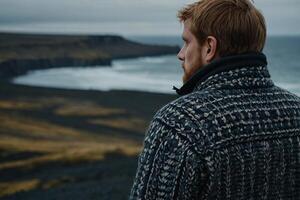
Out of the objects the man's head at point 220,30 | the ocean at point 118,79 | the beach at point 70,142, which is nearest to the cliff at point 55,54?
the ocean at point 118,79

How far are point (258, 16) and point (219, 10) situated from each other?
0.55ft

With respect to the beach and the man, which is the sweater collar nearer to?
the man

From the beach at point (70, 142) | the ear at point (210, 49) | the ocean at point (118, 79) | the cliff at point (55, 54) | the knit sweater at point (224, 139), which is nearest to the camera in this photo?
the knit sweater at point (224, 139)

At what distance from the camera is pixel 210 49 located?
2.21m

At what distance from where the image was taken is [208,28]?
7.14 feet

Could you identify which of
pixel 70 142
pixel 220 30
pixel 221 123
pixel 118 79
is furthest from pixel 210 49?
pixel 118 79

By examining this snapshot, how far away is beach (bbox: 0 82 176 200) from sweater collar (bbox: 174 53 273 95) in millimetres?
12971

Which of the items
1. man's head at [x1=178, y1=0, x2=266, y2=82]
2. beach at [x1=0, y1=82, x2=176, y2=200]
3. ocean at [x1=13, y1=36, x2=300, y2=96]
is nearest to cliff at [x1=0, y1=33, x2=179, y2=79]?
ocean at [x1=13, y1=36, x2=300, y2=96]

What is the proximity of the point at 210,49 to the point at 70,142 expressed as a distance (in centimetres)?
2403

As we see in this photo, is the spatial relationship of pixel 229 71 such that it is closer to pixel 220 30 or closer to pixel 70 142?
pixel 220 30

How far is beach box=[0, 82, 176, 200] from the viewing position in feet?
56.3

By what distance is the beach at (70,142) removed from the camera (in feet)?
56.3

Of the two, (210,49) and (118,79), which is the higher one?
(210,49)

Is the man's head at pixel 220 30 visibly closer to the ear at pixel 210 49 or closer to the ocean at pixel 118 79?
the ear at pixel 210 49
